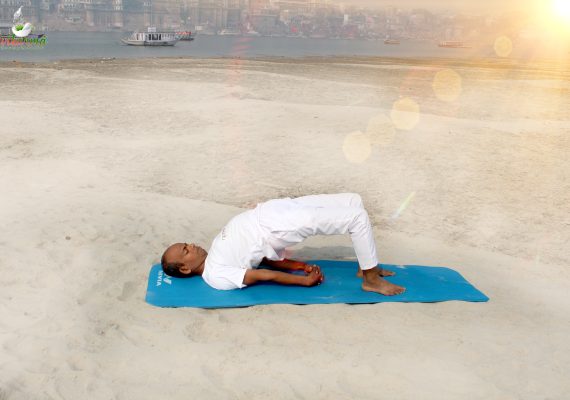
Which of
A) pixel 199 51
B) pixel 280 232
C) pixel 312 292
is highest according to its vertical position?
pixel 199 51

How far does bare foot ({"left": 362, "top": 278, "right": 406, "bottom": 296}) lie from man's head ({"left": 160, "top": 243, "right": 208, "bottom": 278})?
194cm

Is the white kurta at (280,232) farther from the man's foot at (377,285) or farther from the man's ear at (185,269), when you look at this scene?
the man's ear at (185,269)

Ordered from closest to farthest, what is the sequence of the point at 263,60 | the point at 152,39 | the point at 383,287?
1. the point at 383,287
2. the point at 263,60
3. the point at 152,39

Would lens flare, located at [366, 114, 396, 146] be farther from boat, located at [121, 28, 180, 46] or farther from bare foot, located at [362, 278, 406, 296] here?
boat, located at [121, 28, 180, 46]

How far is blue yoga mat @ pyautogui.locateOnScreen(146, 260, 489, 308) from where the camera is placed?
512 centimetres

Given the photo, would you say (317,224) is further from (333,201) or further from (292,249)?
(292,249)

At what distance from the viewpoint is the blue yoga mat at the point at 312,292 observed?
16.8ft

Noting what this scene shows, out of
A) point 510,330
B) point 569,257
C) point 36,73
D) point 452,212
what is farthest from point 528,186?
point 36,73

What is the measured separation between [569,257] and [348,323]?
13.7 feet

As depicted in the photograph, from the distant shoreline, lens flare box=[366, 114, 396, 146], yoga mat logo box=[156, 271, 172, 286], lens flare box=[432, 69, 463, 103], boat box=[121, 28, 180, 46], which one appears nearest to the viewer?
yoga mat logo box=[156, 271, 172, 286]

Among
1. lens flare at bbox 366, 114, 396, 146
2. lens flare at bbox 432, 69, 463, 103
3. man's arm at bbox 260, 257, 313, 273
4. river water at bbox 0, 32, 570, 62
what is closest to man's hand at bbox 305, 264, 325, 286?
man's arm at bbox 260, 257, 313, 273

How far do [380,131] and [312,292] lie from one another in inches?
354

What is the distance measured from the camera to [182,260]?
5.42 meters

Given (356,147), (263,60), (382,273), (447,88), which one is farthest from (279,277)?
(263,60)
